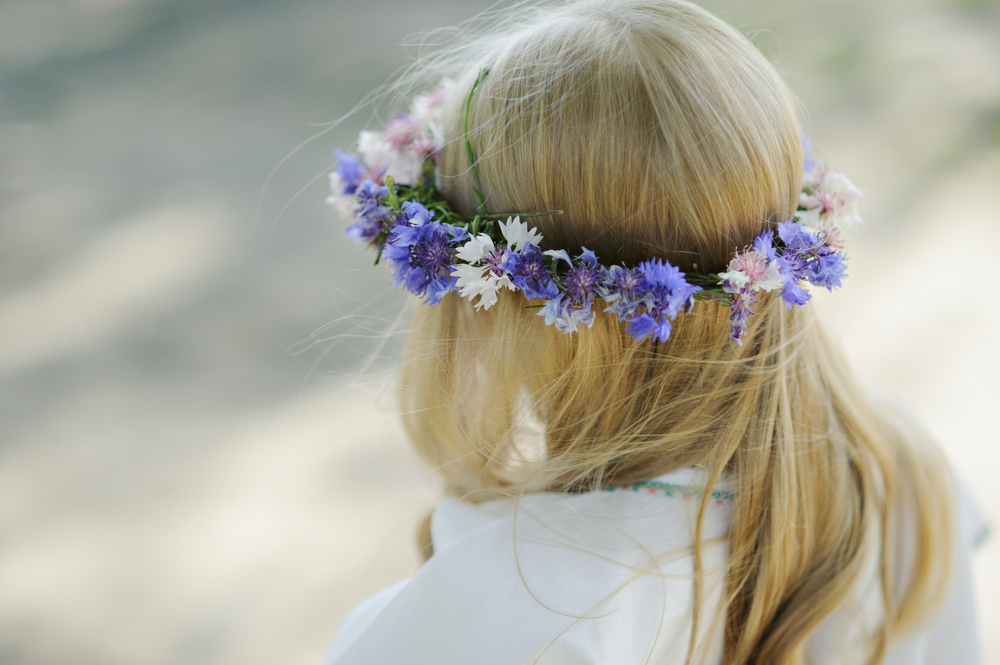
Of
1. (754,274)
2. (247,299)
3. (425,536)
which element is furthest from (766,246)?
(247,299)

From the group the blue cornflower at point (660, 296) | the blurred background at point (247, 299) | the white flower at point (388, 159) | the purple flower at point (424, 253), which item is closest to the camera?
the blue cornflower at point (660, 296)

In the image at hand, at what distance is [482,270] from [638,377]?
0.75 feet

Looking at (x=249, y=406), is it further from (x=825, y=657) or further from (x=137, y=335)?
(x=825, y=657)

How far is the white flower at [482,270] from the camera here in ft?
2.48

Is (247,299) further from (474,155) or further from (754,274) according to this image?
(754,274)

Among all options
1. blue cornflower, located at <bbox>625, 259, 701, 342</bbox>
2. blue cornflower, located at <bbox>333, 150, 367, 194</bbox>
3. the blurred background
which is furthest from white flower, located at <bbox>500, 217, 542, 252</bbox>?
the blurred background

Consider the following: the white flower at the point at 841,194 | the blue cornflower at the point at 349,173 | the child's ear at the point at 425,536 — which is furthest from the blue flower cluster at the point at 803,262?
the child's ear at the point at 425,536

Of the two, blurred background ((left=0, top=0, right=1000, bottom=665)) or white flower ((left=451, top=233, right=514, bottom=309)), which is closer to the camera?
white flower ((left=451, top=233, right=514, bottom=309))

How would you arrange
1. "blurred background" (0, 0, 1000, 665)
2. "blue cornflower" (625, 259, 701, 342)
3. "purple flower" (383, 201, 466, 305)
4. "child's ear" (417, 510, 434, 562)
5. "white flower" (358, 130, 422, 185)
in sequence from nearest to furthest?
"blue cornflower" (625, 259, 701, 342)
"purple flower" (383, 201, 466, 305)
"white flower" (358, 130, 422, 185)
"child's ear" (417, 510, 434, 562)
"blurred background" (0, 0, 1000, 665)

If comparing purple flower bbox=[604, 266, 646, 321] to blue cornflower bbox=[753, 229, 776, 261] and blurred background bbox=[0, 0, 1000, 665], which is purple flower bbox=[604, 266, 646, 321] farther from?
blurred background bbox=[0, 0, 1000, 665]

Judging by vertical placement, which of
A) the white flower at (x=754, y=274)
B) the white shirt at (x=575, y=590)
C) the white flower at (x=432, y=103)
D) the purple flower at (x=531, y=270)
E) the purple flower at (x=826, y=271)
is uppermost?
the white flower at (x=432, y=103)

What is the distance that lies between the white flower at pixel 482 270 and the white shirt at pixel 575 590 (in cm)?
25

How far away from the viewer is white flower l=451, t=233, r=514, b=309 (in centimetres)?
76

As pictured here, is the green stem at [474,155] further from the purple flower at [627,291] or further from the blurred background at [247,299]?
the blurred background at [247,299]
